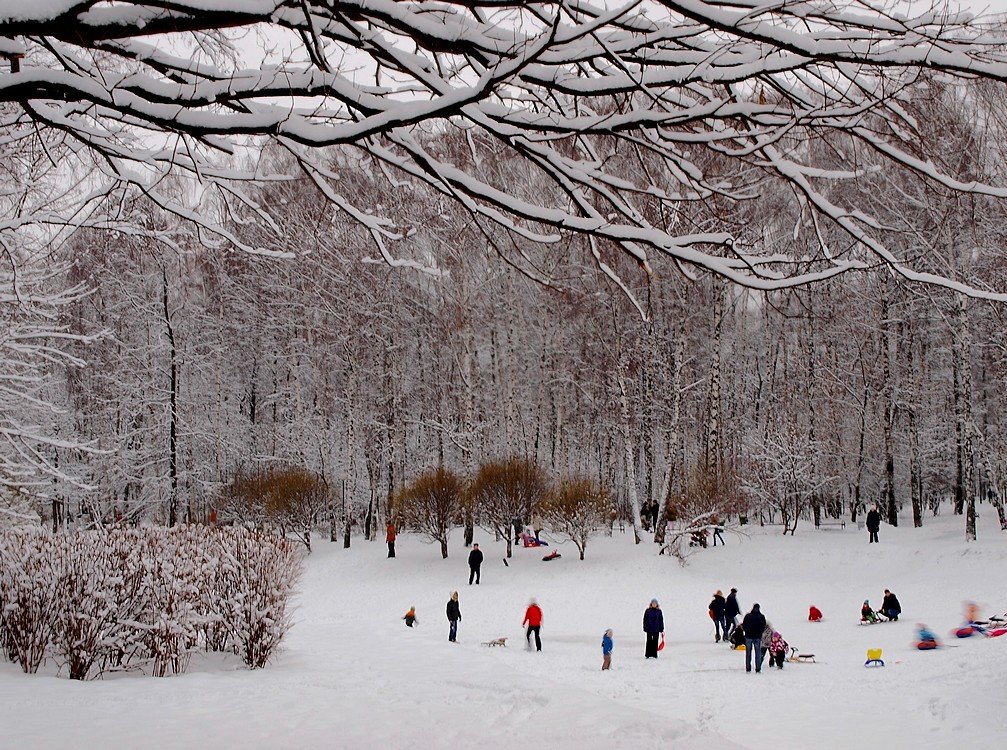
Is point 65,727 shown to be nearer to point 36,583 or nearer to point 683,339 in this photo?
point 36,583

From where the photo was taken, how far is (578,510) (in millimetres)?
22641

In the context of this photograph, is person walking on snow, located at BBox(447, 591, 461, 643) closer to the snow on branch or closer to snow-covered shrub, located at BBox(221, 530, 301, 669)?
snow-covered shrub, located at BBox(221, 530, 301, 669)

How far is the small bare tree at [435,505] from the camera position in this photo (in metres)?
24.4

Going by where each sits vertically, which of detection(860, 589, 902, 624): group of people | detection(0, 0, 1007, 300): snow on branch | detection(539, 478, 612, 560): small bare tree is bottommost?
detection(860, 589, 902, 624): group of people

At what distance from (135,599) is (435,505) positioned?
629 inches

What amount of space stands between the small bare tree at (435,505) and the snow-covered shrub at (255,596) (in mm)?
14238

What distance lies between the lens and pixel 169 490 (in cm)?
2786

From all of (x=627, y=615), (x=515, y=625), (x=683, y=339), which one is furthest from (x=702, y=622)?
Answer: (x=683, y=339)

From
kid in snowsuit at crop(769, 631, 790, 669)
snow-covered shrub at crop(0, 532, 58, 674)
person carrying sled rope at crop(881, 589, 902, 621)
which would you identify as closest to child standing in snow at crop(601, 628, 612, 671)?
kid in snowsuit at crop(769, 631, 790, 669)

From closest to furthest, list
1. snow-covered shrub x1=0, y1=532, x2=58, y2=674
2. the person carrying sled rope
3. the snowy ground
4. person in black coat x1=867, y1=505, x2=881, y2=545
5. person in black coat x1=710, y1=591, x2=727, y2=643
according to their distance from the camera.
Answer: the snowy ground → snow-covered shrub x1=0, y1=532, x2=58, y2=674 → person in black coat x1=710, y1=591, x2=727, y2=643 → the person carrying sled rope → person in black coat x1=867, y1=505, x2=881, y2=545

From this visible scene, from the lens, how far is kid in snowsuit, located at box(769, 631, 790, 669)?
12.2 meters

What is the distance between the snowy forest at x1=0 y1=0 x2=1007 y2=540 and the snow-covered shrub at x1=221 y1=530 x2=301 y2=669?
7.21ft

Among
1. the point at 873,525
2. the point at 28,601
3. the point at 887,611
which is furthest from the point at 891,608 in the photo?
the point at 28,601

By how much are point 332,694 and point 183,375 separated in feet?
83.5
